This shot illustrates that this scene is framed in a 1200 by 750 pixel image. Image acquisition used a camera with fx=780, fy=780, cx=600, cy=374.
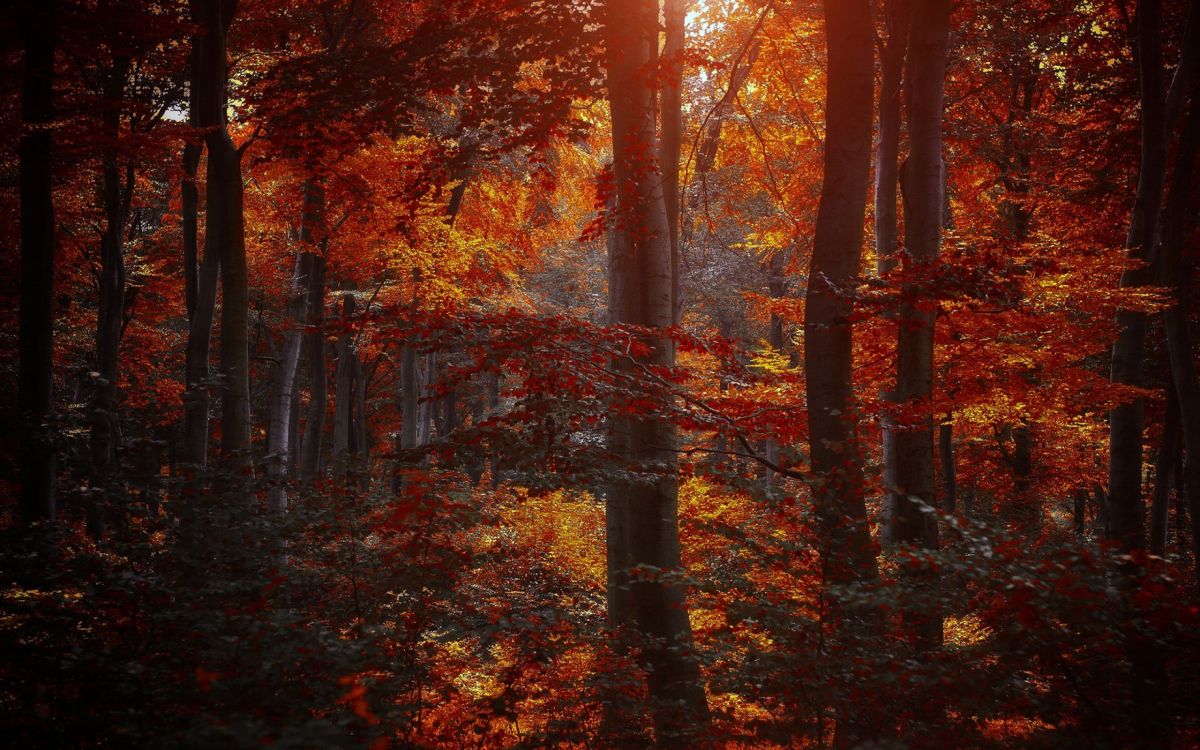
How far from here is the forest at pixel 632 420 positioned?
406 cm

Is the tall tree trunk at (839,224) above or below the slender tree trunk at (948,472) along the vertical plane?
above

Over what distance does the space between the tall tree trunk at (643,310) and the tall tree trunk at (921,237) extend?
198 cm

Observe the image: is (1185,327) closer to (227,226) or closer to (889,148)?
(889,148)

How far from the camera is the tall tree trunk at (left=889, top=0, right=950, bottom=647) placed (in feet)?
21.2

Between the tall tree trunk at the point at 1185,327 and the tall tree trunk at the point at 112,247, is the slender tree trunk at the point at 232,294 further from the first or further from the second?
the tall tree trunk at the point at 1185,327

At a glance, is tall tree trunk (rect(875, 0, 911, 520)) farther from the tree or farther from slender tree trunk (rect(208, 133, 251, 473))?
slender tree trunk (rect(208, 133, 251, 473))

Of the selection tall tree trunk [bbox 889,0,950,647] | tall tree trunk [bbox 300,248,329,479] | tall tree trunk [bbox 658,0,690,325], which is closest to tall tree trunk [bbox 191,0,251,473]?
tall tree trunk [bbox 658,0,690,325]

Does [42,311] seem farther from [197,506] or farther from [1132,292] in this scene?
[1132,292]

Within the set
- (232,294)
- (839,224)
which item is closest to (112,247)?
(232,294)

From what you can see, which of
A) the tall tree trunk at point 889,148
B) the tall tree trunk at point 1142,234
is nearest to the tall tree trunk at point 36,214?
the tall tree trunk at point 889,148

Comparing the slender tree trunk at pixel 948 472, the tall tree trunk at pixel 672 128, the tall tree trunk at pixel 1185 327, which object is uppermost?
the tall tree trunk at pixel 672 128

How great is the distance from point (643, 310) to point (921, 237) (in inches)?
104

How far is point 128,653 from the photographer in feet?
13.4

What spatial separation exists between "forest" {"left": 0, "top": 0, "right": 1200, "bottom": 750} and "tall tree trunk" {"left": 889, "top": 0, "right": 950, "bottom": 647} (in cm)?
4
